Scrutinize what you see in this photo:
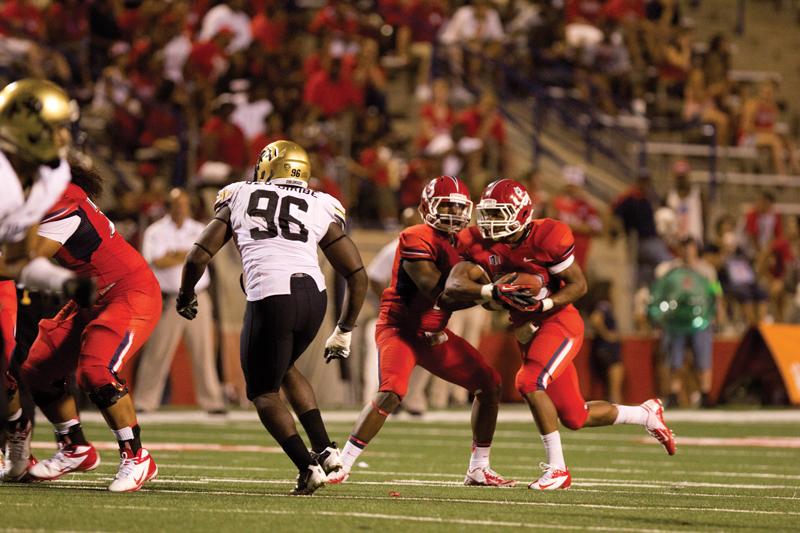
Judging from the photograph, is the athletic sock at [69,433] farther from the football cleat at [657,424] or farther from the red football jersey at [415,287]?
the football cleat at [657,424]

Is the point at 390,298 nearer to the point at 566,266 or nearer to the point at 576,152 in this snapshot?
the point at 566,266

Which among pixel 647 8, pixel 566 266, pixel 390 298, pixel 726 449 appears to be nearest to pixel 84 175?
pixel 390 298

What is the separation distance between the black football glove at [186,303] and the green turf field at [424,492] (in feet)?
2.94

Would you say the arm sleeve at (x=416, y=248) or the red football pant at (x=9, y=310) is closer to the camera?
the red football pant at (x=9, y=310)

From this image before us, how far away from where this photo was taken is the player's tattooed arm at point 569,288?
28.2 feet

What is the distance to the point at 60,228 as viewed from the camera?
7586mm

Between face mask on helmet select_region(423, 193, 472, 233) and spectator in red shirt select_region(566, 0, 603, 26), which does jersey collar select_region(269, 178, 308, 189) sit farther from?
spectator in red shirt select_region(566, 0, 603, 26)

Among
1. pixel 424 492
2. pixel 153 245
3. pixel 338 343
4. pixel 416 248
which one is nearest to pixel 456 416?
pixel 153 245

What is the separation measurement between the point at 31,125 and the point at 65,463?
7.36ft

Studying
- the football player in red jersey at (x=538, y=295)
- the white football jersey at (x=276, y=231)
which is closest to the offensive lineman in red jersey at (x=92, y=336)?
the white football jersey at (x=276, y=231)

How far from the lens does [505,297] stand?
8414mm

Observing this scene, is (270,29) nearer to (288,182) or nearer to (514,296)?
(514,296)

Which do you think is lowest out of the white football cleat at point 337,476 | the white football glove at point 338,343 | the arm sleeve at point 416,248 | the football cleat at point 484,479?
the football cleat at point 484,479

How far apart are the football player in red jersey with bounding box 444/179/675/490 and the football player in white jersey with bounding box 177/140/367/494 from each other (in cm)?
95
